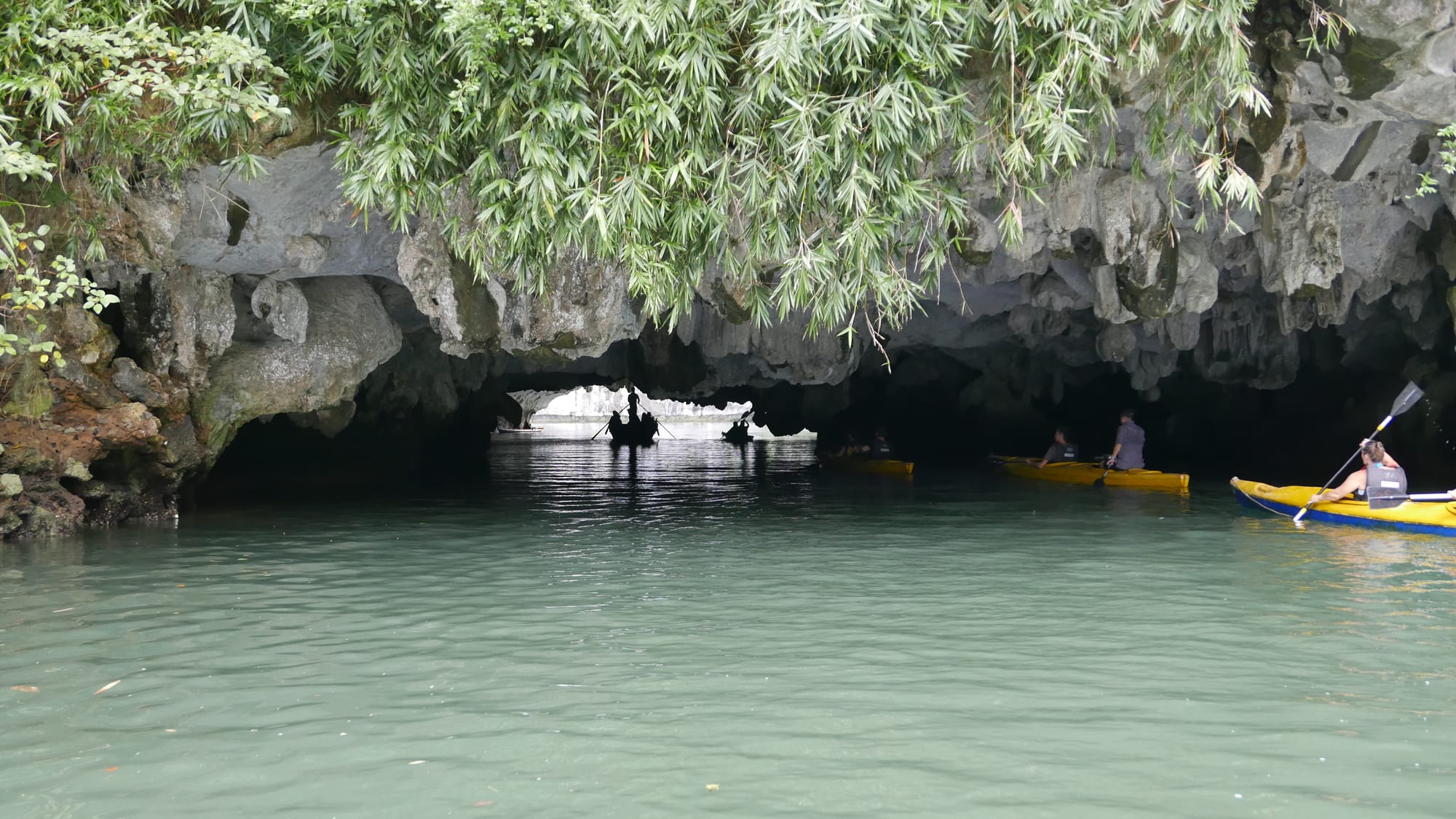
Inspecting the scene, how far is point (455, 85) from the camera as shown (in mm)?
8398

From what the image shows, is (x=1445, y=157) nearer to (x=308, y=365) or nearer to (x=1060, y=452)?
(x=308, y=365)

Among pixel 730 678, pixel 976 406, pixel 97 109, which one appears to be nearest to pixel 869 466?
pixel 976 406

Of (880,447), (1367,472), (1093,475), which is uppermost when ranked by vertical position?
(1367,472)

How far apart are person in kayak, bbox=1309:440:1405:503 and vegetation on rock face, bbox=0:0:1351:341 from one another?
18.3 feet

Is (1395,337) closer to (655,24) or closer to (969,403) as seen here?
(969,403)

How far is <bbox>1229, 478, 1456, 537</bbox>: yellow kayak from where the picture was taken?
11.6m

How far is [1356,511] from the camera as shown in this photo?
494 inches

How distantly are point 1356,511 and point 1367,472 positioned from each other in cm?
53

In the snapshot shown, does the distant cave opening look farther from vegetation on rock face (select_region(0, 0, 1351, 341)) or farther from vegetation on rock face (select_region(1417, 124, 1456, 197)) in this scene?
vegetation on rock face (select_region(0, 0, 1351, 341))

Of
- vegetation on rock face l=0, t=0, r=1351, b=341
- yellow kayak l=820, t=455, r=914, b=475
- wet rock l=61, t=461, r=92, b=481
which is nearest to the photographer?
vegetation on rock face l=0, t=0, r=1351, b=341

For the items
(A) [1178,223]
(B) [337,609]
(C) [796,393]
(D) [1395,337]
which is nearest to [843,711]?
(B) [337,609]

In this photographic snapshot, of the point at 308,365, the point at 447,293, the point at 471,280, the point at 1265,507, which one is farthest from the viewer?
the point at 1265,507

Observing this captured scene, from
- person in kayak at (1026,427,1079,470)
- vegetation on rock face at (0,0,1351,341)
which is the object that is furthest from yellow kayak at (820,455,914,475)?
vegetation on rock face at (0,0,1351,341)

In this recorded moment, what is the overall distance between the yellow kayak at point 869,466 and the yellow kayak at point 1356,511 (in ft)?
30.8
